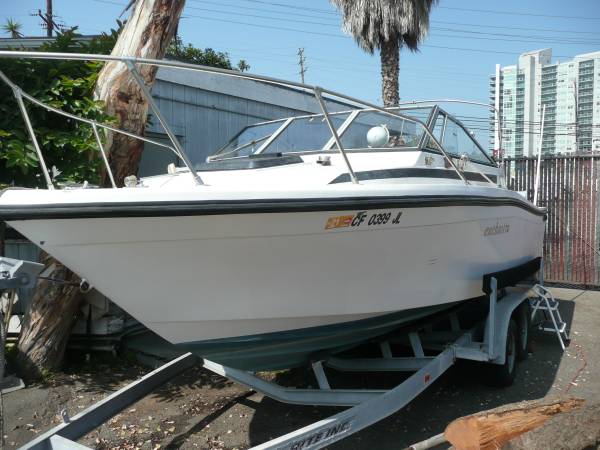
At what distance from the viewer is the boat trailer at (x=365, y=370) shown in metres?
2.90

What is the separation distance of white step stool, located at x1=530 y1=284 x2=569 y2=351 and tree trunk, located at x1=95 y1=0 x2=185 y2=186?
14.3 feet

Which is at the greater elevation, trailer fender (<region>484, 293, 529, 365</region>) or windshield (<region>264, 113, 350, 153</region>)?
windshield (<region>264, 113, 350, 153</region>)

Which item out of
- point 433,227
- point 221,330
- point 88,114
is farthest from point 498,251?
point 88,114

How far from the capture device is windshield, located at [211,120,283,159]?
4.52 metres

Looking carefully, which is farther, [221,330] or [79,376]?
[79,376]

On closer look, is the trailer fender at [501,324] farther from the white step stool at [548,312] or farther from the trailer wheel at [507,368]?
the white step stool at [548,312]

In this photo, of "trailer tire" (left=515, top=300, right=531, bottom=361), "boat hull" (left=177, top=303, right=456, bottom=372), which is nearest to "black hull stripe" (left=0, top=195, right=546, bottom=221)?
"boat hull" (left=177, top=303, right=456, bottom=372)

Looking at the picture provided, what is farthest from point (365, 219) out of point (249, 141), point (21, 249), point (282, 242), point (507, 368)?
point (21, 249)

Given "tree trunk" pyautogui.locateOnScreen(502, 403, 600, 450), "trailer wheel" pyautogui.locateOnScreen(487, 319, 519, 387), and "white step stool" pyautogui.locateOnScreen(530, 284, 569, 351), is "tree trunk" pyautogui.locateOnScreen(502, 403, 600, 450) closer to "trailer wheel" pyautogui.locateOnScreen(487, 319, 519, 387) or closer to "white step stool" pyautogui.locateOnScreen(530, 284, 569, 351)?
"trailer wheel" pyautogui.locateOnScreen(487, 319, 519, 387)

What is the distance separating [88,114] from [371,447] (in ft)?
11.3

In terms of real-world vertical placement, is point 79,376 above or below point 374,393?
below

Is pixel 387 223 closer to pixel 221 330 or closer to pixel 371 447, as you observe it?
pixel 221 330

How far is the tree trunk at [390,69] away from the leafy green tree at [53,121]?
24.1 feet

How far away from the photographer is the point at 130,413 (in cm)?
405
